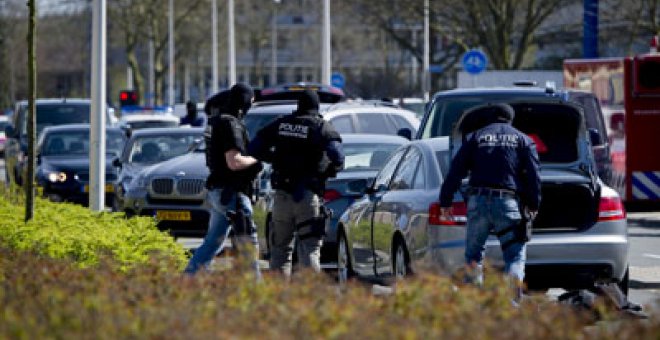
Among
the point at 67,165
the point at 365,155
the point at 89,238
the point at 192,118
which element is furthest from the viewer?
the point at 192,118

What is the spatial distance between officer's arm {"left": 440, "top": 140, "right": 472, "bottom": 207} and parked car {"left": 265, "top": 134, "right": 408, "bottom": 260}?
3.20 m

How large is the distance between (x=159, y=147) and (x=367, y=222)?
10.8m

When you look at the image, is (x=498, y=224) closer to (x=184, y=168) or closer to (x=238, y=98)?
(x=238, y=98)

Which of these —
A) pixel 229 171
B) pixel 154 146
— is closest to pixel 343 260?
pixel 229 171

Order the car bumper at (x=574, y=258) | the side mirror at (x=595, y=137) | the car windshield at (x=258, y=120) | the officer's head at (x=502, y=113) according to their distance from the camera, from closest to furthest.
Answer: the officer's head at (x=502, y=113) < the car bumper at (x=574, y=258) < the side mirror at (x=595, y=137) < the car windshield at (x=258, y=120)

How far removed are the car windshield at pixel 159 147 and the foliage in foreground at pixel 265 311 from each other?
15.0 metres

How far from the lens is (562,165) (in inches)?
504

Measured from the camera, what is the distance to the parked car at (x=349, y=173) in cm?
1563

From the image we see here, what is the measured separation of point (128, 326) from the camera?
6355 mm

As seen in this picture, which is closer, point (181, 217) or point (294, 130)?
point (294, 130)

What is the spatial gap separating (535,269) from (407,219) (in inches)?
40.8

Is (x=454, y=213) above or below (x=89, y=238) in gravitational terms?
above

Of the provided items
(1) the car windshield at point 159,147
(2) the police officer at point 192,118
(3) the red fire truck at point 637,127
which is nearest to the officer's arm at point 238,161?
(1) the car windshield at point 159,147

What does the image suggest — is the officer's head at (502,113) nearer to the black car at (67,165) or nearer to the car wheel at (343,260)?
the car wheel at (343,260)
